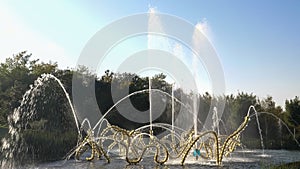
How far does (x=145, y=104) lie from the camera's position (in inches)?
1462

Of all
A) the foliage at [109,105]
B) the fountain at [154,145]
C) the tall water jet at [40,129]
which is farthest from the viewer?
Answer: the foliage at [109,105]

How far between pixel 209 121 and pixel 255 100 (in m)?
5.42

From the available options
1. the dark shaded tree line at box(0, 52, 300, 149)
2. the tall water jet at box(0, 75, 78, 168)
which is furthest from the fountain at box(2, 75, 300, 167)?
the dark shaded tree line at box(0, 52, 300, 149)

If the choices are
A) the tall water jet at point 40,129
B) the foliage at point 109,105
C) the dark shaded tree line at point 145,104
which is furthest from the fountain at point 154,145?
the dark shaded tree line at point 145,104

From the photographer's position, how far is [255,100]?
1417 inches

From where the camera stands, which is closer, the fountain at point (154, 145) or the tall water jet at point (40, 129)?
the fountain at point (154, 145)

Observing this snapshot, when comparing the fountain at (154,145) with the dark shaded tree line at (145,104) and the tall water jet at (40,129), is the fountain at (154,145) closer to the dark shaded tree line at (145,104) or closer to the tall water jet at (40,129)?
the tall water jet at (40,129)

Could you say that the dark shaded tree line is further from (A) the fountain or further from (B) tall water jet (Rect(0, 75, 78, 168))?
(A) the fountain

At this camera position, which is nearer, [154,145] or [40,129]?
[154,145]

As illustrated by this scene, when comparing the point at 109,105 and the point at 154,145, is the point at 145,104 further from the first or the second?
the point at 154,145

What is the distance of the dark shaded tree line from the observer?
29891 mm

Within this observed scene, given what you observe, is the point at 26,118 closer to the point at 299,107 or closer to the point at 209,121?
the point at 209,121

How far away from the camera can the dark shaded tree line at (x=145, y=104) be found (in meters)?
29.9

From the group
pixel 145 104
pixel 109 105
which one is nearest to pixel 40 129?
pixel 109 105
